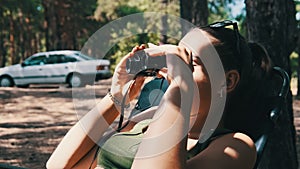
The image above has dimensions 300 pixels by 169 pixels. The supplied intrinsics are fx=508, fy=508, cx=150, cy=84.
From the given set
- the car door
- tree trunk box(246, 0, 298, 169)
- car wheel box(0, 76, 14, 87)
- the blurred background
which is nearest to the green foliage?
the blurred background

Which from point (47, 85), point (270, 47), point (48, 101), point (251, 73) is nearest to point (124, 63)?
point (251, 73)

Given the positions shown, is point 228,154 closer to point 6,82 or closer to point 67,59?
point 67,59

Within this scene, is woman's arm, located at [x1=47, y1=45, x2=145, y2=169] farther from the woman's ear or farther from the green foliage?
the woman's ear

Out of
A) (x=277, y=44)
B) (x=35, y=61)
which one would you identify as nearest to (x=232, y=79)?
(x=277, y=44)

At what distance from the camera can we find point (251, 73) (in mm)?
2168

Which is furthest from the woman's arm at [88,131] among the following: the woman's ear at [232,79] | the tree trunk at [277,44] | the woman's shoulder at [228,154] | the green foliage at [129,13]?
the tree trunk at [277,44]

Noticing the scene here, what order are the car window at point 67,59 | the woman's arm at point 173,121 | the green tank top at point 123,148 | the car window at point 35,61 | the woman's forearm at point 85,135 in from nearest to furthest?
1. the woman's arm at point 173,121
2. the green tank top at point 123,148
3. the woman's forearm at point 85,135
4. the car window at point 35,61
5. the car window at point 67,59

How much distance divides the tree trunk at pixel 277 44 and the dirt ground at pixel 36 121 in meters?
1.34

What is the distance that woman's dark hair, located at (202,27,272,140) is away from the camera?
2035 mm

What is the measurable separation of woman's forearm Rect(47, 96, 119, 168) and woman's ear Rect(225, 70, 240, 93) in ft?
1.85

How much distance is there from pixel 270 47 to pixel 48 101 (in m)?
10.5

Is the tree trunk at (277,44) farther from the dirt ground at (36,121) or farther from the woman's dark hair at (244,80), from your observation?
the woman's dark hair at (244,80)

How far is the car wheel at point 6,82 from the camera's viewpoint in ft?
63.8

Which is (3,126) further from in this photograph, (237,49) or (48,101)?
(237,49)
